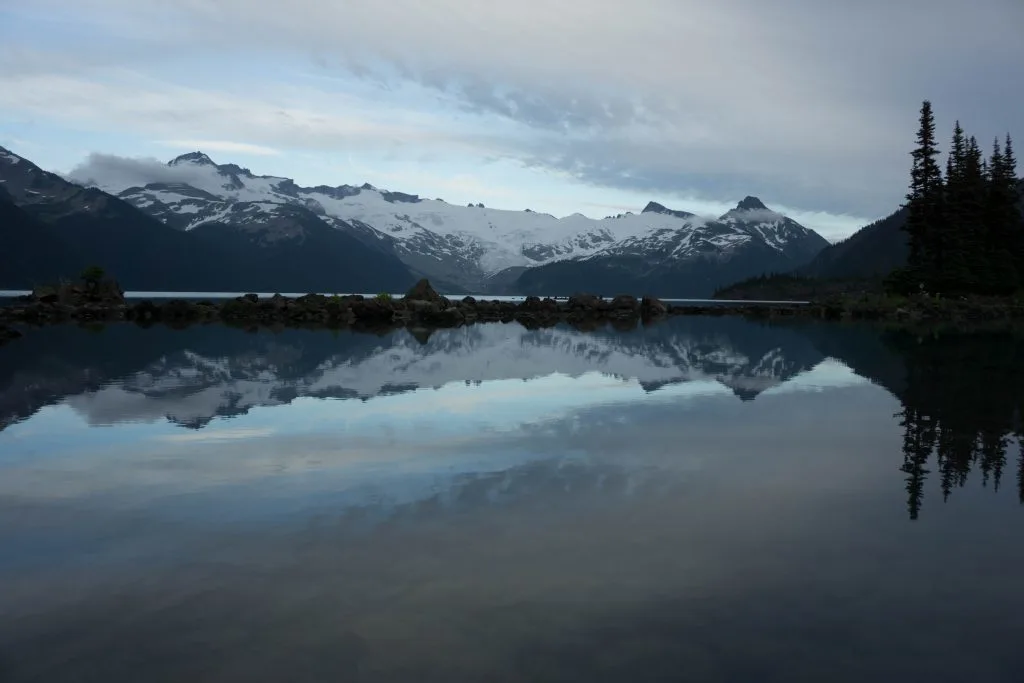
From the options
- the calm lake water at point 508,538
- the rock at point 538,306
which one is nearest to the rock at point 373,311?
the rock at point 538,306

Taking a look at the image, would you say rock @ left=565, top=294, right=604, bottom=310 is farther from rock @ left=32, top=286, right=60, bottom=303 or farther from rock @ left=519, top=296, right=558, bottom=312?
rock @ left=32, top=286, right=60, bottom=303

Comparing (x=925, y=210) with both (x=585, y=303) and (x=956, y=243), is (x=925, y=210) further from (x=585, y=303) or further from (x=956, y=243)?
(x=585, y=303)

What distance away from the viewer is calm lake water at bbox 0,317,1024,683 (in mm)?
6789

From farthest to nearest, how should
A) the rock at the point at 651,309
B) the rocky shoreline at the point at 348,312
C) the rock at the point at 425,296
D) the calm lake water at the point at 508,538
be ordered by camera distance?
the rock at the point at 651,309, the rock at the point at 425,296, the rocky shoreline at the point at 348,312, the calm lake water at the point at 508,538

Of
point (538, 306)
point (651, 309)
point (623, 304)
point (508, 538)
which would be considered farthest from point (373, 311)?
point (508, 538)

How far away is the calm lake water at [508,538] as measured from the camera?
6.79 m

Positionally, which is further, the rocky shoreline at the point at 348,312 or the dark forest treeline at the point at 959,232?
the dark forest treeline at the point at 959,232

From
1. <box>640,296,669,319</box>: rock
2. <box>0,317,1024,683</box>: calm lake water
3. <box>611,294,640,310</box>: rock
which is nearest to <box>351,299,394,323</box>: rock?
<box>611,294,640,310</box>: rock

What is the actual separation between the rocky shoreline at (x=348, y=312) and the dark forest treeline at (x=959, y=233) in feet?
17.8

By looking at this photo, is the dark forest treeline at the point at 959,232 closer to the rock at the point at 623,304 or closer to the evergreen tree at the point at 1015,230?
the evergreen tree at the point at 1015,230

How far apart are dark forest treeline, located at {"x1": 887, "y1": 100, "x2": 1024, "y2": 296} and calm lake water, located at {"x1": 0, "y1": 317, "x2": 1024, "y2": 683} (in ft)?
263

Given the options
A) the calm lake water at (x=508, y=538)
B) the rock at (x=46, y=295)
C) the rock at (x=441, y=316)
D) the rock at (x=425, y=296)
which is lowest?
the calm lake water at (x=508, y=538)

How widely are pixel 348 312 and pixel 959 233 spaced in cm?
7423

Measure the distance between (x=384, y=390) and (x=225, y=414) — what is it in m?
6.05
